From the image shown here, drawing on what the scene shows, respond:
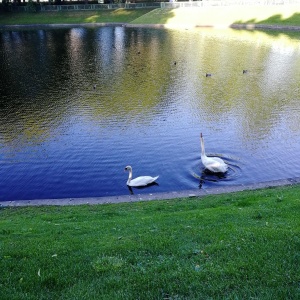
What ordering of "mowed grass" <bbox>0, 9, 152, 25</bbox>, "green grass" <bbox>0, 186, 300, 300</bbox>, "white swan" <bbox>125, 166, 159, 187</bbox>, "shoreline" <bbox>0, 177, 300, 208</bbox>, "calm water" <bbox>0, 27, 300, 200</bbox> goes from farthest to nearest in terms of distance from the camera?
"mowed grass" <bbox>0, 9, 152, 25</bbox>, "calm water" <bbox>0, 27, 300, 200</bbox>, "white swan" <bbox>125, 166, 159, 187</bbox>, "shoreline" <bbox>0, 177, 300, 208</bbox>, "green grass" <bbox>0, 186, 300, 300</bbox>

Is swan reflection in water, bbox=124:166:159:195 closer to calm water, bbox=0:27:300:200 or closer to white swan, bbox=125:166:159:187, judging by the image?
white swan, bbox=125:166:159:187

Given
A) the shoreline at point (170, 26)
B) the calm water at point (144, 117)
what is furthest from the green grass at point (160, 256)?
the shoreline at point (170, 26)

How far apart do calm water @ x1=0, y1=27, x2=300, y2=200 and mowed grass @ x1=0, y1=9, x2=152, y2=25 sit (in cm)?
4211

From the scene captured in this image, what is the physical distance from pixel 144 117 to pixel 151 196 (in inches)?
525

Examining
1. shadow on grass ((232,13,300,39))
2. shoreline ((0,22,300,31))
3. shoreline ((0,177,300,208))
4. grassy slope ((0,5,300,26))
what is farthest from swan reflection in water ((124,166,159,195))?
grassy slope ((0,5,300,26))

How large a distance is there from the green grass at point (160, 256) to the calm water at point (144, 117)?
24.9 feet

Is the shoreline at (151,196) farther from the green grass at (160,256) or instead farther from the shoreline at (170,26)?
the shoreline at (170,26)

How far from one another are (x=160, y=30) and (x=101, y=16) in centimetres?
2403

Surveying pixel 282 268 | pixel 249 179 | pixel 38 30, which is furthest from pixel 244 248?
pixel 38 30

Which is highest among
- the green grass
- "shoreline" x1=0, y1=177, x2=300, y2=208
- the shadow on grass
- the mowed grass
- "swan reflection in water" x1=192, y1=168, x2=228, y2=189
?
the green grass

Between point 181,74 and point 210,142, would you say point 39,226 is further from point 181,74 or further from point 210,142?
point 181,74

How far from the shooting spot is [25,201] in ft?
60.8

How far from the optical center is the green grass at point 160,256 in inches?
305

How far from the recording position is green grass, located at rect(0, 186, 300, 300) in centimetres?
774
